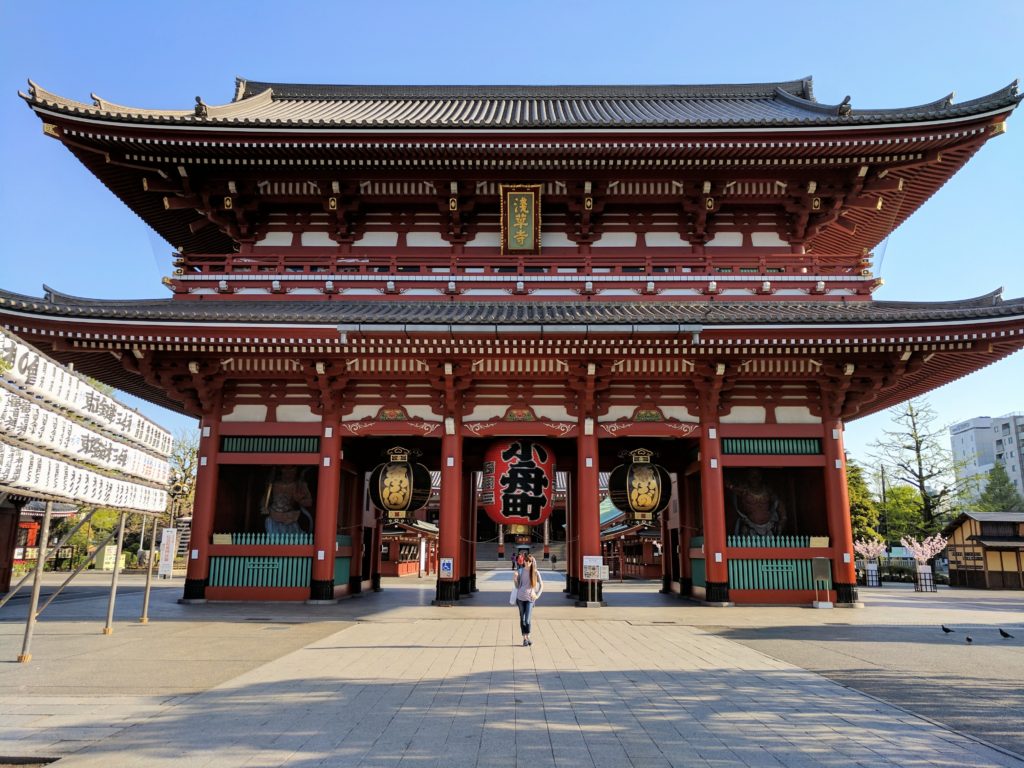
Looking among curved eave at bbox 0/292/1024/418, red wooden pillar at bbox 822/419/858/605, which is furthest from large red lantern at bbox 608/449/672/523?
red wooden pillar at bbox 822/419/858/605

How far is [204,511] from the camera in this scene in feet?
53.0

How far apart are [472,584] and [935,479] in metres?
34.2

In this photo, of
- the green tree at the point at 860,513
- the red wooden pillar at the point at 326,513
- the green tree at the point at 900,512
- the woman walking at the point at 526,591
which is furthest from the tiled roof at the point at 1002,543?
the red wooden pillar at the point at 326,513

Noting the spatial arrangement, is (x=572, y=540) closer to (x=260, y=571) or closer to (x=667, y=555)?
(x=667, y=555)

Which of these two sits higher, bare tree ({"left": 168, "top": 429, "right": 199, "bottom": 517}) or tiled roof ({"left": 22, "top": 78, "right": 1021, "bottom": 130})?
tiled roof ({"left": 22, "top": 78, "right": 1021, "bottom": 130})

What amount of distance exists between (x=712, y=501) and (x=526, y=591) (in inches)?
295

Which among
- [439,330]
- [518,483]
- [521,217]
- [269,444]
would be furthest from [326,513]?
[521,217]

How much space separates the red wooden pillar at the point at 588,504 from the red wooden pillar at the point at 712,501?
107 inches

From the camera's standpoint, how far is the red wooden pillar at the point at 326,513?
52.4 feet

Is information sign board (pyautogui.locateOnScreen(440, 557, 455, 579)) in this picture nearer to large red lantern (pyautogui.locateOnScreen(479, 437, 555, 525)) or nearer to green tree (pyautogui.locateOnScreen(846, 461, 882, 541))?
large red lantern (pyautogui.locateOnScreen(479, 437, 555, 525))

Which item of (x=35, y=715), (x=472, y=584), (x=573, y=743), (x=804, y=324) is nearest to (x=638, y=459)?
(x=804, y=324)

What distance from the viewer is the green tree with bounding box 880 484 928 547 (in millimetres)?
49219

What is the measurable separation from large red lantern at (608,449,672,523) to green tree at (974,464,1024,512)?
59.2m

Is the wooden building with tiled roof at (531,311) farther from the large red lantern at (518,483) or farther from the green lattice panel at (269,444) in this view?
the large red lantern at (518,483)
